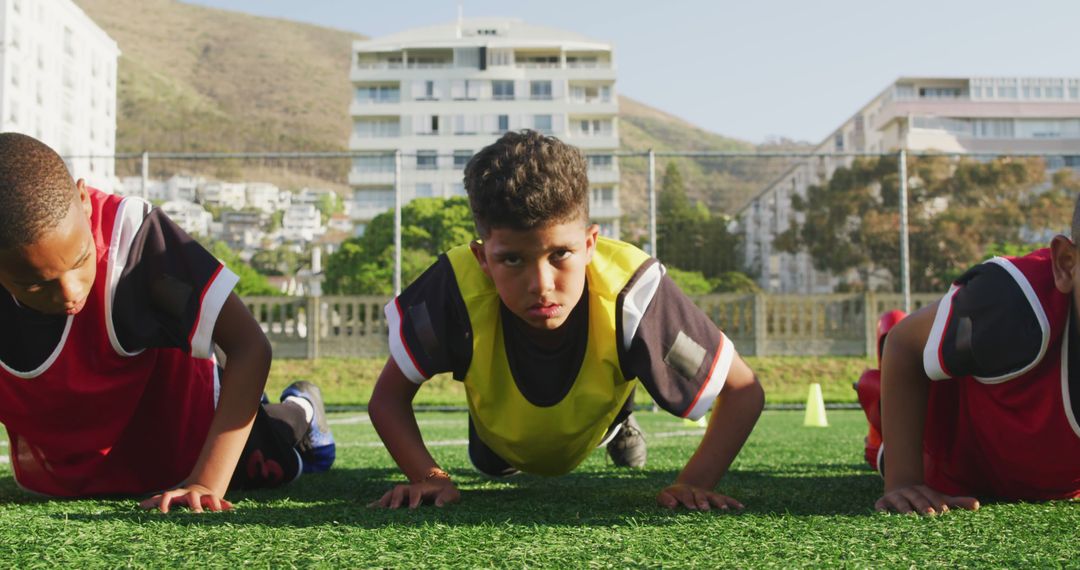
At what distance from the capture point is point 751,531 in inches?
86.0

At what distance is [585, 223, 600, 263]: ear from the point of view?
2684 millimetres

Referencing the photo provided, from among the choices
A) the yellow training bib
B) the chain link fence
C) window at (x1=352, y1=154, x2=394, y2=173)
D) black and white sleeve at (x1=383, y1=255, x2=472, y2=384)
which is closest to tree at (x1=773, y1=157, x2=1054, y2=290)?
the chain link fence

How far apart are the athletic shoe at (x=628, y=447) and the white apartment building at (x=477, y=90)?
62190mm

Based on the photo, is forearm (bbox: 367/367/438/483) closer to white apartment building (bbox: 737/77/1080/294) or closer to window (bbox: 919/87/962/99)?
white apartment building (bbox: 737/77/1080/294)

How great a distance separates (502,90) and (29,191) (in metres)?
77.5

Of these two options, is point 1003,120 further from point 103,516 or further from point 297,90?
point 297,90

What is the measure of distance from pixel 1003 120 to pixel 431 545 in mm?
92617

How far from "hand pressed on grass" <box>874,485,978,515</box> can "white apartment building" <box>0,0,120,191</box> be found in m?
41.3

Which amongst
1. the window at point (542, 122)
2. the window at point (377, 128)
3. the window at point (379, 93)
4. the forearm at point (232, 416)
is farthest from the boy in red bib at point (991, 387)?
the window at point (379, 93)

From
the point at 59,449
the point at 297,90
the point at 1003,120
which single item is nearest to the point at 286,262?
the point at 59,449

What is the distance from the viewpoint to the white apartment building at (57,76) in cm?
4347

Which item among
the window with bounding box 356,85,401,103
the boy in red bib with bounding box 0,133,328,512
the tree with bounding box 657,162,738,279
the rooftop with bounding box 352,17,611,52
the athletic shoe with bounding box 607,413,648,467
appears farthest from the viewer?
the rooftop with bounding box 352,17,611,52

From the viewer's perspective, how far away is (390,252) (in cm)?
1363

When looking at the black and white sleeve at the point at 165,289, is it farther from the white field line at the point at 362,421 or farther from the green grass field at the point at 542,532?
the white field line at the point at 362,421
